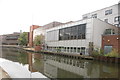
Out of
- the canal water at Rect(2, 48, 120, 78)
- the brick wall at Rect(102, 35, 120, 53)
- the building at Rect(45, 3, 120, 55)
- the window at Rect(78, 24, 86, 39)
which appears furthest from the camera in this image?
the window at Rect(78, 24, 86, 39)

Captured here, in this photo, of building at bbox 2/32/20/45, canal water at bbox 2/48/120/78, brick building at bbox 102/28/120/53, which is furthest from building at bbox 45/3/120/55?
building at bbox 2/32/20/45

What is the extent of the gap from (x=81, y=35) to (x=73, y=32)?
10.5ft

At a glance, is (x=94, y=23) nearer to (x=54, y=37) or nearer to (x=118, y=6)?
(x=118, y=6)

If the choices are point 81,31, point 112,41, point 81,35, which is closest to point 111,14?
point 81,31

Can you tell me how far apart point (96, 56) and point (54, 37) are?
803 inches

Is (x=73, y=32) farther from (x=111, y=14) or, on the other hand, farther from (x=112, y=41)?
(x=111, y=14)

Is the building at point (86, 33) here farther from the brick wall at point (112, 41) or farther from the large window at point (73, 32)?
the brick wall at point (112, 41)

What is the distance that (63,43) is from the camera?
33625mm

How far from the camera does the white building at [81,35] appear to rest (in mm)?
24914

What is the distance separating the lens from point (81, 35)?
27.8 m

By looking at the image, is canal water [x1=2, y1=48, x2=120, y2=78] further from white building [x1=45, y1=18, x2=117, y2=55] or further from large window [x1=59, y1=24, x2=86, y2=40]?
large window [x1=59, y1=24, x2=86, y2=40]

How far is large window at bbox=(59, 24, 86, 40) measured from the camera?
27.6 m

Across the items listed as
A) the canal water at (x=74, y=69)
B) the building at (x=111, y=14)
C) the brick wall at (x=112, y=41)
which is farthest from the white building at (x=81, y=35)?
the building at (x=111, y=14)

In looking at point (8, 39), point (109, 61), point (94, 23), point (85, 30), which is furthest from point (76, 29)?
point (8, 39)
